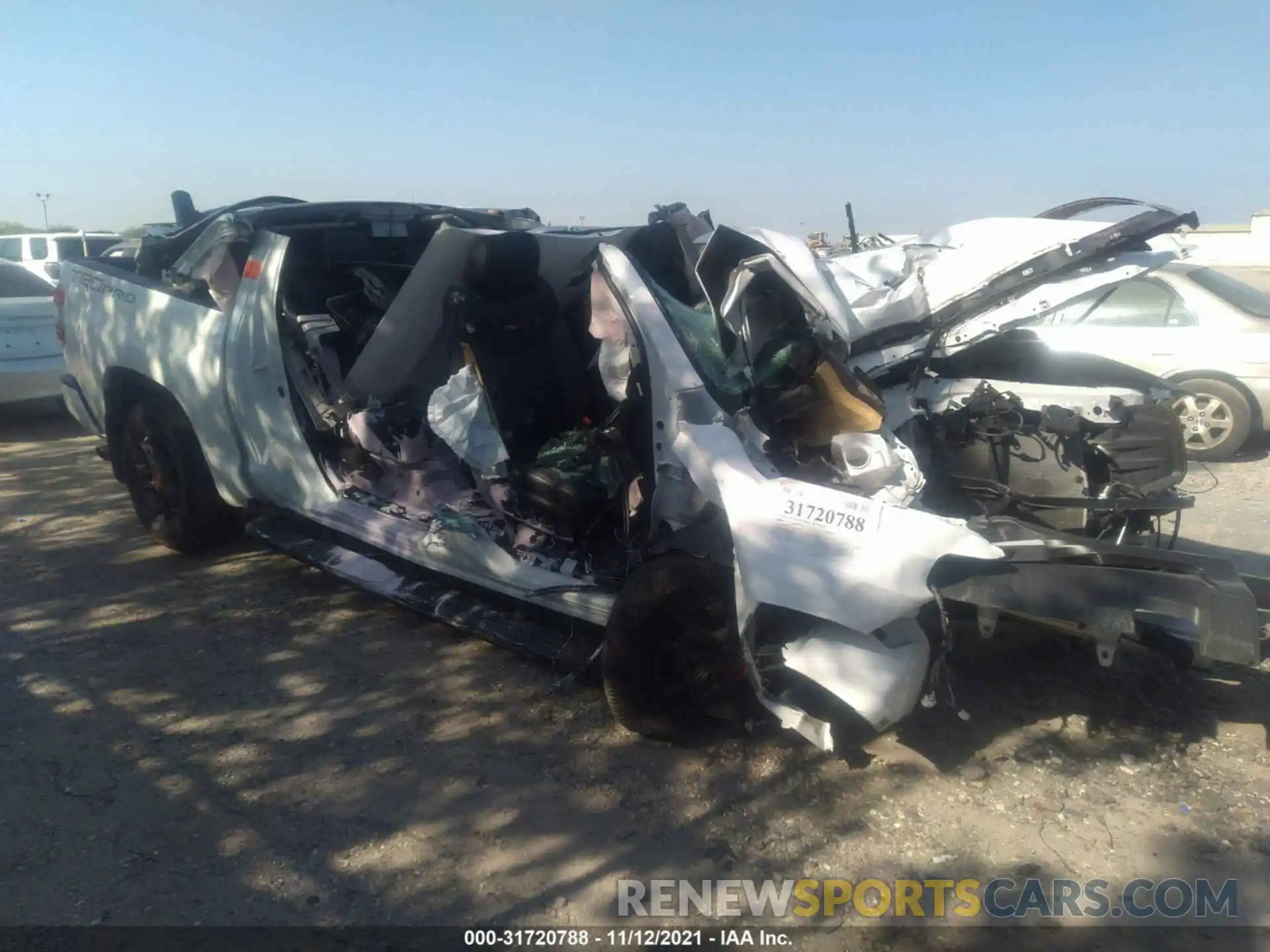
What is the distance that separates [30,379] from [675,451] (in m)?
7.83

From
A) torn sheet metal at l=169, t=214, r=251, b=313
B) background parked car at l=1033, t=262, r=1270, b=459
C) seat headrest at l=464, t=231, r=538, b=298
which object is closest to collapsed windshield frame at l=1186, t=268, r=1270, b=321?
background parked car at l=1033, t=262, r=1270, b=459

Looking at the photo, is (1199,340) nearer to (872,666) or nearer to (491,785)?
(872,666)

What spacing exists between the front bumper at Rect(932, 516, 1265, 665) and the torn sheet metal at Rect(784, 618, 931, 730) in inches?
9.3

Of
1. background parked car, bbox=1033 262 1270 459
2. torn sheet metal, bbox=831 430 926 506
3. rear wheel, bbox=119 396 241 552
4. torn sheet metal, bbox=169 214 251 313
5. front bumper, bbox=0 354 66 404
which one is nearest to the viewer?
torn sheet metal, bbox=831 430 926 506

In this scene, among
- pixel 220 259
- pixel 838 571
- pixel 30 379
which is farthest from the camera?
pixel 30 379

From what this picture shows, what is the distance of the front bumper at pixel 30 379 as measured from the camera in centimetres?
852

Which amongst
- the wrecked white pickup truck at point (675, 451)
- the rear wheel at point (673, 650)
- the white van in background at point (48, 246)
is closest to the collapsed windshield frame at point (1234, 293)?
the wrecked white pickup truck at point (675, 451)

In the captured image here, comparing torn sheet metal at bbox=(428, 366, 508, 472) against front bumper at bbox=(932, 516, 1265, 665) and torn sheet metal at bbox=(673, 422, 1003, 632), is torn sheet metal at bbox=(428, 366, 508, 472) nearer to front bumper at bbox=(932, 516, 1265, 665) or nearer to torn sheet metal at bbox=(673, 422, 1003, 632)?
torn sheet metal at bbox=(673, 422, 1003, 632)

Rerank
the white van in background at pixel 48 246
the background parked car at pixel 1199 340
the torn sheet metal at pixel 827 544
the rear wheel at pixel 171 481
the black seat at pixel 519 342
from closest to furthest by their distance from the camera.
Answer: the torn sheet metal at pixel 827 544, the black seat at pixel 519 342, the rear wheel at pixel 171 481, the background parked car at pixel 1199 340, the white van in background at pixel 48 246

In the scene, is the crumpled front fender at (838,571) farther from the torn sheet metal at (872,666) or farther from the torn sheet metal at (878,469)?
the torn sheet metal at (878,469)

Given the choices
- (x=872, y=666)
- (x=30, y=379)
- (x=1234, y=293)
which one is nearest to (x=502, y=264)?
(x=872, y=666)

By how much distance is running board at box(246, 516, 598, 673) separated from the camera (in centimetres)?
380

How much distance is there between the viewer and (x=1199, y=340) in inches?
316

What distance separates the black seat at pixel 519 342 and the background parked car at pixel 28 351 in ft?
20.5
